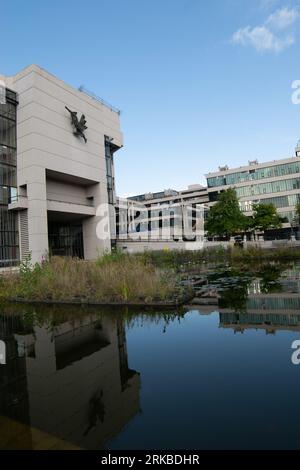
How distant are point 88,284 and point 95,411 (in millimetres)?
7623

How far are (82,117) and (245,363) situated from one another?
29157 mm

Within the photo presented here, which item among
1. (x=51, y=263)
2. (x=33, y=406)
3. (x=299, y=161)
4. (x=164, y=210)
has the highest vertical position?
(x=299, y=161)

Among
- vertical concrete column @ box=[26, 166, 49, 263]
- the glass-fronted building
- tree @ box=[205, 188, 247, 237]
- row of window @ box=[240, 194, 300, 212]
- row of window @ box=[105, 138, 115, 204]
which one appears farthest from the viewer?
row of window @ box=[240, 194, 300, 212]

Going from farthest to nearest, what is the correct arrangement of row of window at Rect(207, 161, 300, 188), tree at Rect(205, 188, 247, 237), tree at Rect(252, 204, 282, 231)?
1. row of window at Rect(207, 161, 300, 188)
2. tree at Rect(252, 204, 282, 231)
3. tree at Rect(205, 188, 247, 237)

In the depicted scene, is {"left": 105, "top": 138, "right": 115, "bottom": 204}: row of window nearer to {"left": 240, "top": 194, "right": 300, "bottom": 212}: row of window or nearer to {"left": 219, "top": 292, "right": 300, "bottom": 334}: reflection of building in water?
{"left": 219, "top": 292, "right": 300, "bottom": 334}: reflection of building in water

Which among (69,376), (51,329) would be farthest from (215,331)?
(51,329)

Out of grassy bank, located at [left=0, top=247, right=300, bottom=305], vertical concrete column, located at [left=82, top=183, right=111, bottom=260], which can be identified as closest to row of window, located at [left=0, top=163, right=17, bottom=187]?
vertical concrete column, located at [left=82, top=183, right=111, bottom=260]

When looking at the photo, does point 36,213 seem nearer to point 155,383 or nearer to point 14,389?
point 14,389

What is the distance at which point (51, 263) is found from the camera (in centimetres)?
1285

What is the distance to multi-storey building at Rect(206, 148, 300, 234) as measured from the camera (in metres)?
62.2

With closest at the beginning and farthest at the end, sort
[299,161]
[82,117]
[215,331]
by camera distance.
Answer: [215,331] < [82,117] < [299,161]

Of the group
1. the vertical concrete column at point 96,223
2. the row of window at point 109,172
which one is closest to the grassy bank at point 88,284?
Answer: the vertical concrete column at point 96,223

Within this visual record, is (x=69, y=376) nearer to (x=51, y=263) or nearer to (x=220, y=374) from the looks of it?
(x=220, y=374)
